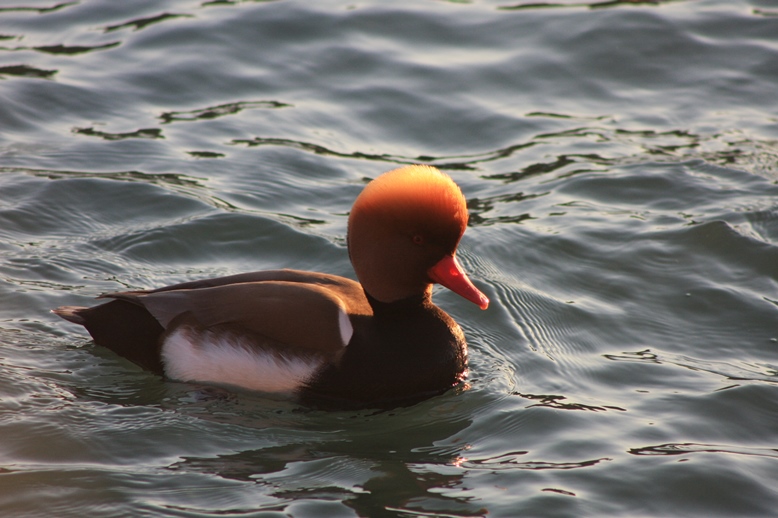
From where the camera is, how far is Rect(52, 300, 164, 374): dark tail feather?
5199 millimetres

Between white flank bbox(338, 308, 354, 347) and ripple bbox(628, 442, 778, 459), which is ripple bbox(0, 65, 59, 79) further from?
ripple bbox(628, 442, 778, 459)

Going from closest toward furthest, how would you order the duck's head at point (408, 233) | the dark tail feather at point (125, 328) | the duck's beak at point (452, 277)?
the duck's head at point (408, 233)
the duck's beak at point (452, 277)
the dark tail feather at point (125, 328)

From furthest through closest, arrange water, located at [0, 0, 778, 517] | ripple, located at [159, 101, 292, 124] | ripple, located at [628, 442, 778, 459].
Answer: ripple, located at [159, 101, 292, 124]
ripple, located at [628, 442, 778, 459]
water, located at [0, 0, 778, 517]

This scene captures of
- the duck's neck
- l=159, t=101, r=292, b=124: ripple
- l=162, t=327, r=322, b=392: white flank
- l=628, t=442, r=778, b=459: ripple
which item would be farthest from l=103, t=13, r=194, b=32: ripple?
l=628, t=442, r=778, b=459: ripple

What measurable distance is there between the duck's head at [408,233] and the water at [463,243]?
625 mm

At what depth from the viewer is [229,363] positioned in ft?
16.5

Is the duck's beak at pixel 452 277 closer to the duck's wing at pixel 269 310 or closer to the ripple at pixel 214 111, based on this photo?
the duck's wing at pixel 269 310

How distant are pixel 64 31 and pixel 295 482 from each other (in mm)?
6804

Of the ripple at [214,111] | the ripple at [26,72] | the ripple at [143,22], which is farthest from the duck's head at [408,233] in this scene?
the ripple at [143,22]

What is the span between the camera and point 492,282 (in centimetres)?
646

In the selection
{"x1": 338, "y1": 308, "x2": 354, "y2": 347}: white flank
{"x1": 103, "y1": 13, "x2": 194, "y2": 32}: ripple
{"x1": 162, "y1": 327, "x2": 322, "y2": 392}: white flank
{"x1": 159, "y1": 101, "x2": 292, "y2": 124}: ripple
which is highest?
{"x1": 103, "y1": 13, "x2": 194, "y2": 32}: ripple

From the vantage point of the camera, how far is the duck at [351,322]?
193 inches

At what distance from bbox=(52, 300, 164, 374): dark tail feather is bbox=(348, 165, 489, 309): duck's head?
1126 mm

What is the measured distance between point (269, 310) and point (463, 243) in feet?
7.51
